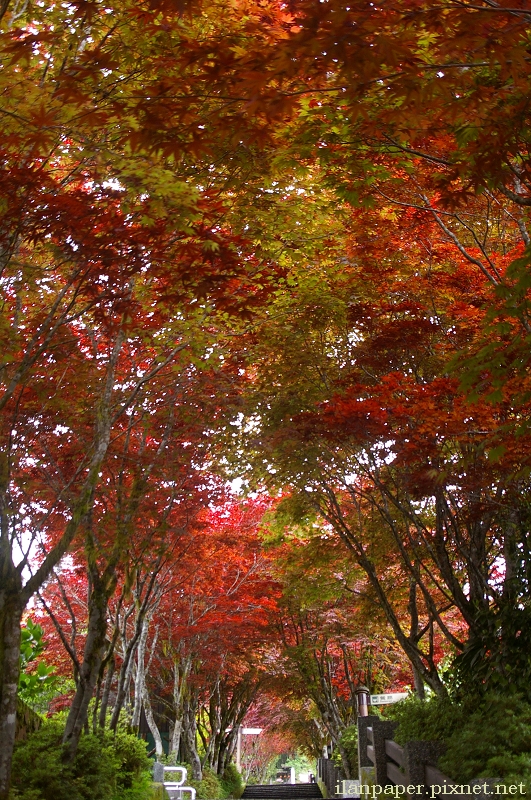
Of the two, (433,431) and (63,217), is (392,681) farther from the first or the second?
(63,217)

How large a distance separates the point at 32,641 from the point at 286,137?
11.2 m

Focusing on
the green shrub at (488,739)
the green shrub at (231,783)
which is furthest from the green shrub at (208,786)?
the green shrub at (488,739)

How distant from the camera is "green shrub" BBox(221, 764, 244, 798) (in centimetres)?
2468

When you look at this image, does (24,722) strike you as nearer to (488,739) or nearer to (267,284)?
(488,739)

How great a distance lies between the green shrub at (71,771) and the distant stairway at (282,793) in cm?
1531

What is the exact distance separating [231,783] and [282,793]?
2063 mm

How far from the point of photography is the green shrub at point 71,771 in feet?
24.4

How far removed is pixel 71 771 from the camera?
786 cm

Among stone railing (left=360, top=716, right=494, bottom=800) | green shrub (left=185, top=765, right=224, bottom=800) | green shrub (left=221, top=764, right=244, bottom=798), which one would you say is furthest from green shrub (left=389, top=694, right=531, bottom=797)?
green shrub (left=221, top=764, right=244, bottom=798)

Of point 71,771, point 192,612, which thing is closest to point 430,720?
point 71,771

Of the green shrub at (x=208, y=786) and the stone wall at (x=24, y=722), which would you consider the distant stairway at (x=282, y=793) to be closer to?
the green shrub at (x=208, y=786)

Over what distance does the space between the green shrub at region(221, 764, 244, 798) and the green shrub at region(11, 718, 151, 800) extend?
14.9 metres

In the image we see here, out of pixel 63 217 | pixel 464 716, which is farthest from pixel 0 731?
pixel 464 716

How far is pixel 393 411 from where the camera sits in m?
8.24
